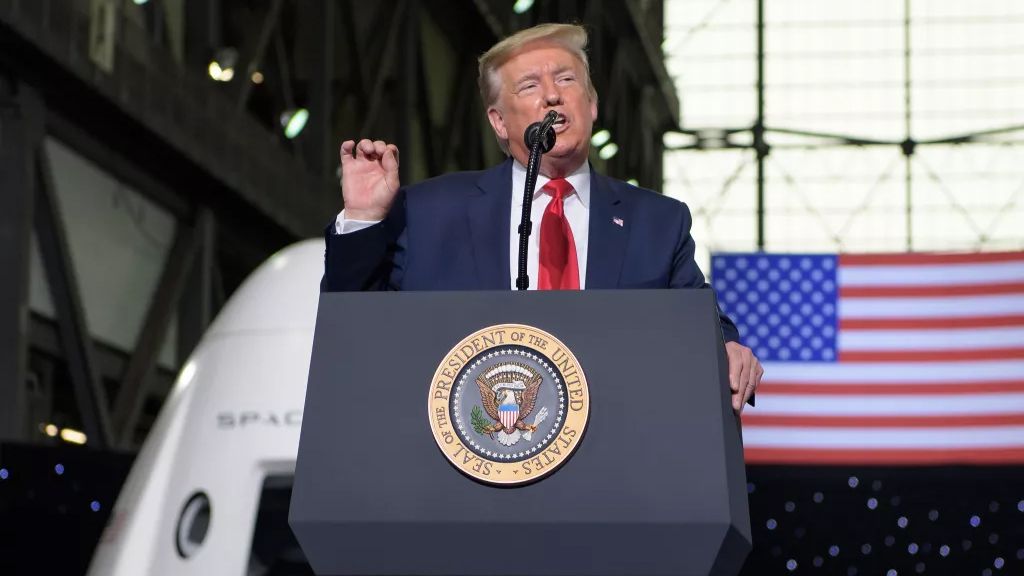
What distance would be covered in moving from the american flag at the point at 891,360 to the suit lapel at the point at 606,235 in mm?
6175

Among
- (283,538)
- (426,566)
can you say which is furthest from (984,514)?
(426,566)

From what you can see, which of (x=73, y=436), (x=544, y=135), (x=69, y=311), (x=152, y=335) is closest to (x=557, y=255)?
(x=544, y=135)

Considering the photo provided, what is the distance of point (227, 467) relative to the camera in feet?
14.6

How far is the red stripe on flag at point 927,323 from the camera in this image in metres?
8.71

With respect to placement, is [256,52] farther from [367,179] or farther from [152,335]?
[367,179]

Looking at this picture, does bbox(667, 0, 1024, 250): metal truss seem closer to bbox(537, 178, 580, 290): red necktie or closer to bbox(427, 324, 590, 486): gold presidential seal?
bbox(537, 178, 580, 290): red necktie

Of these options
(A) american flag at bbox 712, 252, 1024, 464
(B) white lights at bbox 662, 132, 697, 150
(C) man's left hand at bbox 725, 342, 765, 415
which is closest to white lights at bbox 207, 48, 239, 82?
(A) american flag at bbox 712, 252, 1024, 464

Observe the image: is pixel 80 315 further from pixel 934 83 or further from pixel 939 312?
pixel 934 83

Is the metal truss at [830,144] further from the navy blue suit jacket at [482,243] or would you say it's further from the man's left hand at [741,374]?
the man's left hand at [741,374]

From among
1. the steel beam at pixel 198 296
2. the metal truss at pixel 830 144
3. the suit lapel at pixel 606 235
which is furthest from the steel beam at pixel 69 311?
the metal truss at pixel 830 144

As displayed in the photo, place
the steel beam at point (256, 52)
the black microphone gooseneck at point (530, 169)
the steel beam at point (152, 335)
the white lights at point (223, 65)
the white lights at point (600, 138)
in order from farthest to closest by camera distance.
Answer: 1. the white lights at point (600, 138)
2. the steel beam at point (256, 52)
3. the white lights at point (223, 65)
4. the steel beam at point (152, 335)
5. the black microphone gooseneck at point (530, 169)

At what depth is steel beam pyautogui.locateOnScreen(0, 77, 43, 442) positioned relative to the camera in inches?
312

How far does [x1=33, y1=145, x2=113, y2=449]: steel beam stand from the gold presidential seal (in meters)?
6.67

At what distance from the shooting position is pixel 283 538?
452 centimetres
